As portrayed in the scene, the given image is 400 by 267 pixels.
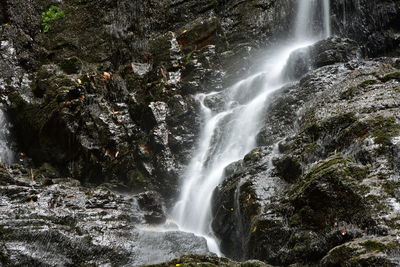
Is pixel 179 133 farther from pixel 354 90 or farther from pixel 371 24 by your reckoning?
pixel 371 24

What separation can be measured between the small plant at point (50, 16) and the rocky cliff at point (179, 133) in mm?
81

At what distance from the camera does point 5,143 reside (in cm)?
1102

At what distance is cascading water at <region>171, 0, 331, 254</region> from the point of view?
9.30 m

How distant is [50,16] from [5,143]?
7.17m

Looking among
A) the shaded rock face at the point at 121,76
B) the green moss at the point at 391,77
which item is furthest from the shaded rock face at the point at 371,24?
the green moss at the point at 391,77

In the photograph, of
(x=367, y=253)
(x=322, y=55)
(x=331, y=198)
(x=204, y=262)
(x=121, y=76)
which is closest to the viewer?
(x=367, y=253)

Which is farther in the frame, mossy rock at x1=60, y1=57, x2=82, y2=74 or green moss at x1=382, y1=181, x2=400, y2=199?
mossy rock at x1=60, y1=57, x2=82, y2=74

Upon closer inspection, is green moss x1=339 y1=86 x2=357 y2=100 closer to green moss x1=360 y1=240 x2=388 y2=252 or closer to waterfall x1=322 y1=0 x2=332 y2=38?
green moss x1=360 y1=240 x2=388 y2=252

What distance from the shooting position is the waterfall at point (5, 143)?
10.6 meters

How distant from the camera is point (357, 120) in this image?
6.02 meters

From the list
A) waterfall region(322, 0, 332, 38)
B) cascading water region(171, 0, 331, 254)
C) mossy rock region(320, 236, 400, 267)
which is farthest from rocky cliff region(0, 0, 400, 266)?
cascading water region(171, 0, 331, 254)

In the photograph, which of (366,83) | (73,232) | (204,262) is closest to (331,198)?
(204,262)

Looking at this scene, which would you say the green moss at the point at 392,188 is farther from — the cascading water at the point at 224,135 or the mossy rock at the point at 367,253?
the cascading water at the point at 224,135

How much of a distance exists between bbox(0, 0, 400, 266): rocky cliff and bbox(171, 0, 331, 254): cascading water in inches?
16.0
